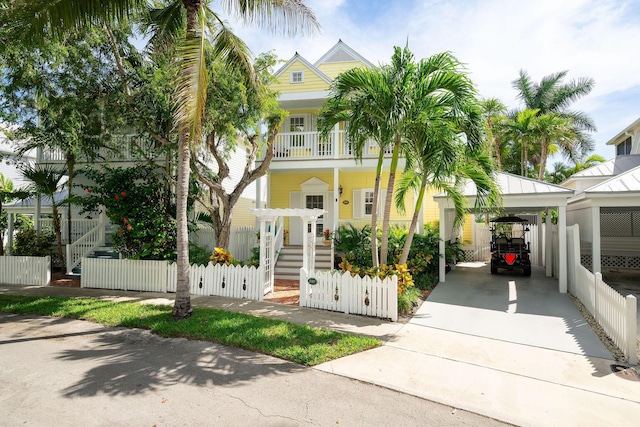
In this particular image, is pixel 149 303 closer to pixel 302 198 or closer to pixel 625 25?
pixel 302 198

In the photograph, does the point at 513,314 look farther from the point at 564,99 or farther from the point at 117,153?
the point at 564,99

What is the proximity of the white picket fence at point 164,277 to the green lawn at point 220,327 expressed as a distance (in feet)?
4.49

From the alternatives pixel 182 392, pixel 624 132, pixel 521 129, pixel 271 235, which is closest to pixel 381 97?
pixel 271 235

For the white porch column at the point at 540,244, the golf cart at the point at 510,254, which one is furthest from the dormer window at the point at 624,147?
the golf cart at the point at 510,254

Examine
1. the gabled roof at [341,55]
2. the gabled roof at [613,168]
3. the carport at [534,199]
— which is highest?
the gabled roof at [341,55]

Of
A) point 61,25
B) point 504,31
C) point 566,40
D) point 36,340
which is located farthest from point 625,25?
point 36,340

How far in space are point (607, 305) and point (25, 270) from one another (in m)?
15.5

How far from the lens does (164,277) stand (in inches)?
383

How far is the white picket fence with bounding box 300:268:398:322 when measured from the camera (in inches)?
285

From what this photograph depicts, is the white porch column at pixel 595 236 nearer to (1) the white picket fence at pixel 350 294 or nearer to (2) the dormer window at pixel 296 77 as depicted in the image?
(1) the white picket fence at pixel 350 294

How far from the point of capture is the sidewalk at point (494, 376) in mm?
3828

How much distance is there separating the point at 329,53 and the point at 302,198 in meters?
7.51

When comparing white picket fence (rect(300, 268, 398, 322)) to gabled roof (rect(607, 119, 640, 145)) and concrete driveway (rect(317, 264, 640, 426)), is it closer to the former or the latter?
concrete driveway (rect(317, 264, 640, 426))

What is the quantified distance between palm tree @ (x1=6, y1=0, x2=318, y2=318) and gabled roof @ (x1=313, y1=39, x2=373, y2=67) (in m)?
8.60
